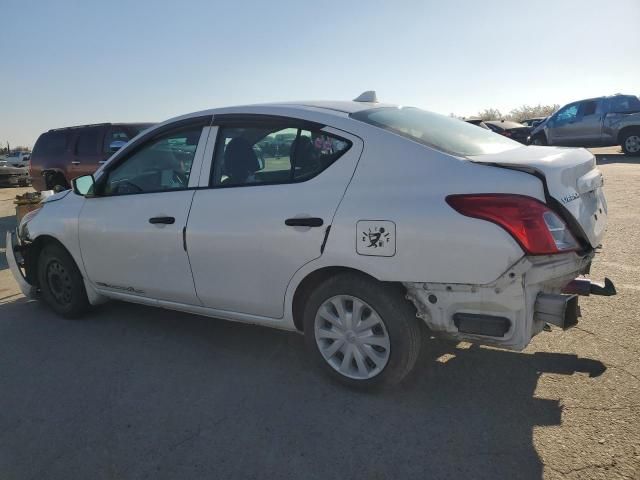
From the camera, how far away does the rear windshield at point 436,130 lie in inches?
118

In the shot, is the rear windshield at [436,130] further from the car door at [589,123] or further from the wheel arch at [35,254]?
the car door at [589,123]

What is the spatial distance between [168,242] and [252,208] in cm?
81

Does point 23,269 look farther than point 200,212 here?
Yes

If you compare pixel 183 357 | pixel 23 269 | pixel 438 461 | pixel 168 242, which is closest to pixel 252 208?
pixel 168 242

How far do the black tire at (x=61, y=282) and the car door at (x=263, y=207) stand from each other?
1.61 m

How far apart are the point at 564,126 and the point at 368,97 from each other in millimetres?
15673

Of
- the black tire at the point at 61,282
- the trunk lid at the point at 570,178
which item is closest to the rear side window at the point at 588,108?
the trunk lid at the point at 570,178

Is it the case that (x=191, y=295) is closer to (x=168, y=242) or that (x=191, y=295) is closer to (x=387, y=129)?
(x=168, y=242)

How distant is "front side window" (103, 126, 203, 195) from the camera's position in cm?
379

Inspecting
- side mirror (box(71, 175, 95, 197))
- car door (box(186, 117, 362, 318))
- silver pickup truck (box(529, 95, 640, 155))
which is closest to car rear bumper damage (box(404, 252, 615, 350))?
car door (box(186, 117, 362, 318))

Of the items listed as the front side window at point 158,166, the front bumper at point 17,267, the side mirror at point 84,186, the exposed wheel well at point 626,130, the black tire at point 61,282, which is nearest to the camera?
the front side window at point 158,166

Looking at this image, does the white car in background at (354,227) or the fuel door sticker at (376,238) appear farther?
the fuel door sticker at (376,238)

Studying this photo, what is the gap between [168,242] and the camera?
3.71 metres

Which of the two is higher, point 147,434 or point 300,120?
point 300,120
